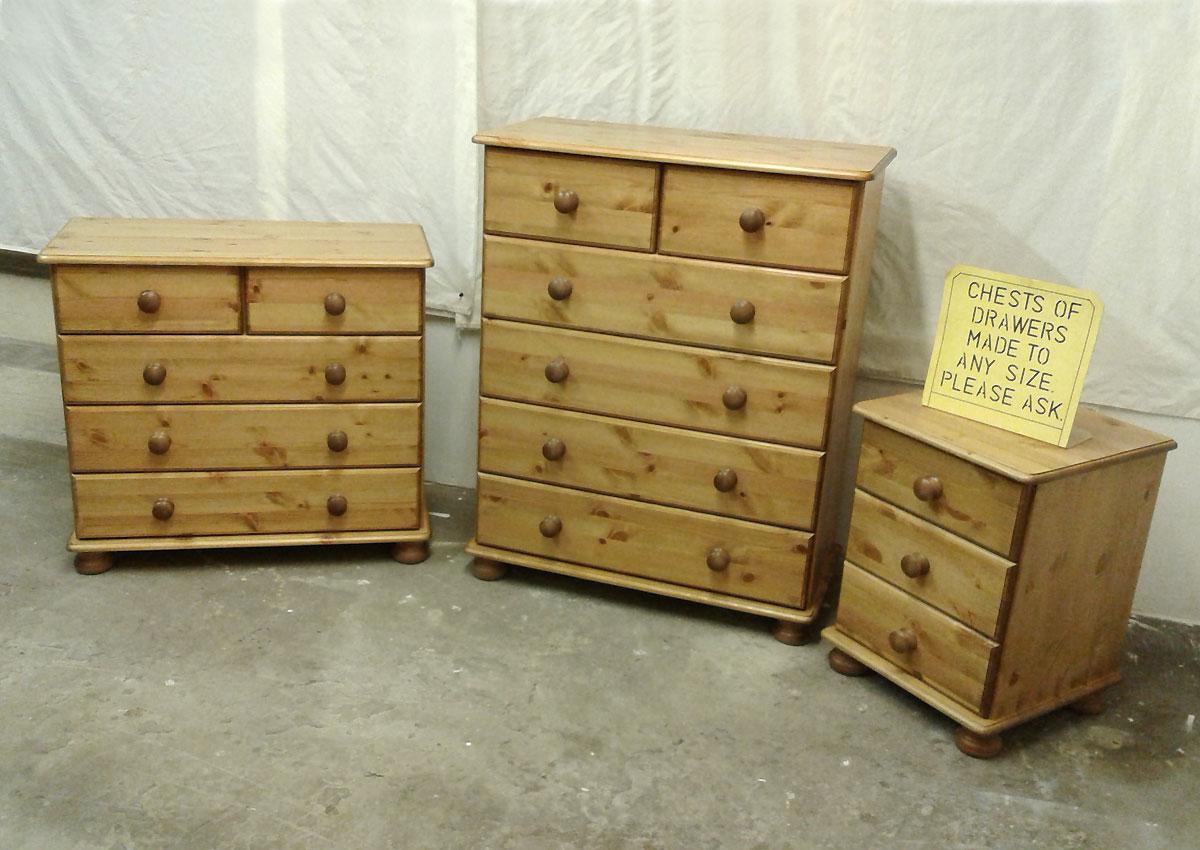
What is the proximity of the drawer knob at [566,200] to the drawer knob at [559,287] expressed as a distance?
0.14m

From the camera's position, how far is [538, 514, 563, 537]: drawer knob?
2.63m

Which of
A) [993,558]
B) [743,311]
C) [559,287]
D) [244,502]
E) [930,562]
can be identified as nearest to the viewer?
[993,558]

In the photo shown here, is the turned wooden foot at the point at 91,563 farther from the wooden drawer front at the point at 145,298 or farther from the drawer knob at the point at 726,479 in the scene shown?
the drawer knob at the point at 726,479

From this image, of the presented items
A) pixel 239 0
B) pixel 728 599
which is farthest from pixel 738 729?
pixel 239 0

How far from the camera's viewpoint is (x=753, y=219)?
231cm

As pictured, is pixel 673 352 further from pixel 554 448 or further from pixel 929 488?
pixel 929 488

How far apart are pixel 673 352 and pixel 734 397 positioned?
16cm

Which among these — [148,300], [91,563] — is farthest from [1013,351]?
[91,563]

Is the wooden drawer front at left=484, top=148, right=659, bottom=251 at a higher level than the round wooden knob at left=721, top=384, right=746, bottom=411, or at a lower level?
higher

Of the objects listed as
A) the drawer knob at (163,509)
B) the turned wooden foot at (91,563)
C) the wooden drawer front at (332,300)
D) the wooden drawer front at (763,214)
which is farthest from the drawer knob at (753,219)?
the turned wooden foot at (91,563)

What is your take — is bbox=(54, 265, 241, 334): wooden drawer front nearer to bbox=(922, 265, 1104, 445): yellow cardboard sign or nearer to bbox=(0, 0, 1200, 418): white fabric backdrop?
bbox=(0, 0, 1200, 418): white fabric backdrop

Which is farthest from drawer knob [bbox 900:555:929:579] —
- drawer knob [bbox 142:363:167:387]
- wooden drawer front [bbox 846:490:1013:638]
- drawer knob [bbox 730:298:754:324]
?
drawer knob [bbox 142:363:167:387]

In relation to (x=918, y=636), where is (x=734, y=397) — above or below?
above

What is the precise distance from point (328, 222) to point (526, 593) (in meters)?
1.00
